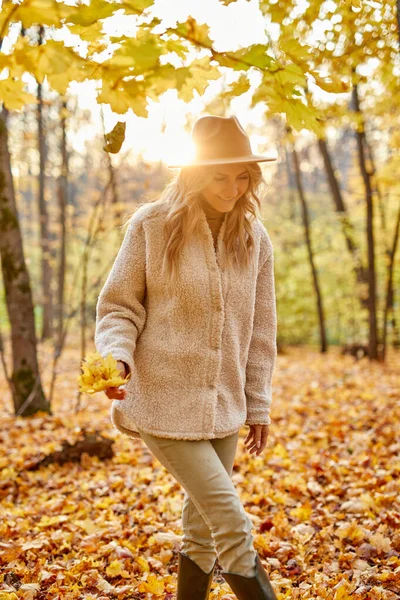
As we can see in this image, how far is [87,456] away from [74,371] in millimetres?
7387

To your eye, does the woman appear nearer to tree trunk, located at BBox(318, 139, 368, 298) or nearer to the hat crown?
the hat crown

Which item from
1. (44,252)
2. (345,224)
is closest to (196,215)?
(345,224)

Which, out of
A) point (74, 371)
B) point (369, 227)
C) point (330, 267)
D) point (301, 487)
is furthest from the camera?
point (330, 267)

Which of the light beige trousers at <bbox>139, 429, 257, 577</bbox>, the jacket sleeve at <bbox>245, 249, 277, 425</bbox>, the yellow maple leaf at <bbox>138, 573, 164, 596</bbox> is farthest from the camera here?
the yellow maple leaf at <bbox>138, 573, 164, 596</bbox>

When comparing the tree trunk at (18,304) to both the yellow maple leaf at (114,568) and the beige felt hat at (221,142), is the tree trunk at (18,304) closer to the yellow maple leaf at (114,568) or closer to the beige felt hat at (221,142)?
the yellow maple leaf at (114,568)

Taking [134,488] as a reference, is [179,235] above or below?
above

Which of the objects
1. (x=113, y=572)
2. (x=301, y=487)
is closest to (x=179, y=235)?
(x=113, y=572)

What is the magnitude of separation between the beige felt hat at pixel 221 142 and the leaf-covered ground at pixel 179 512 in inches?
75.9

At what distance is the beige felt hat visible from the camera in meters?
2.12

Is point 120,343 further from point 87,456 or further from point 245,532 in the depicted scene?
point 87,456

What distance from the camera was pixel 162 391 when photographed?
2.03m

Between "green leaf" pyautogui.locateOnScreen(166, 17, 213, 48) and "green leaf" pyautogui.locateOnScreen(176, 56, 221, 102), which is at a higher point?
"green leaf" pyautogui.locateOnScreen(166, 17, 213, 48)

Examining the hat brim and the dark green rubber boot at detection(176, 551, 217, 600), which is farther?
the dark green rubber boot at detection(176, 551, 217, 600)

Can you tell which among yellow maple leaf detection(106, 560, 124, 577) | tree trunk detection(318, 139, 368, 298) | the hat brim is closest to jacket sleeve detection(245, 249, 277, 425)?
the hat brim
